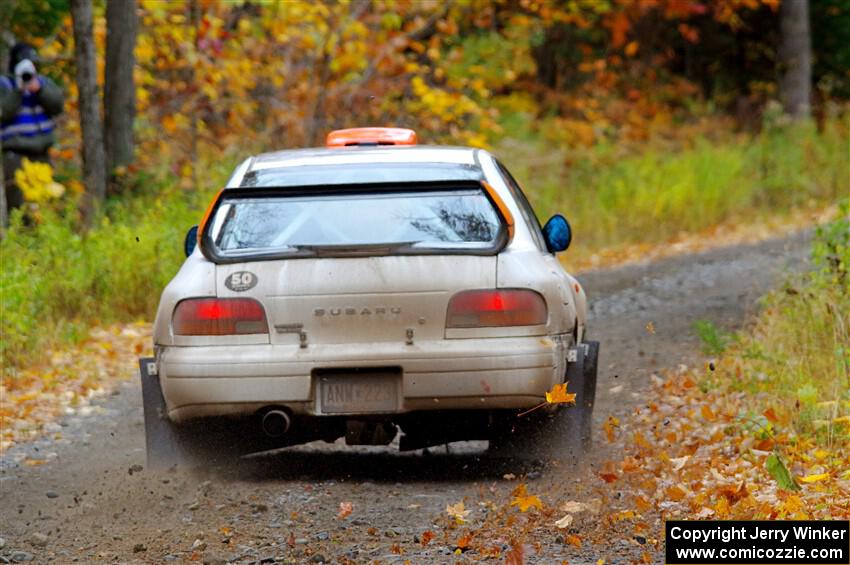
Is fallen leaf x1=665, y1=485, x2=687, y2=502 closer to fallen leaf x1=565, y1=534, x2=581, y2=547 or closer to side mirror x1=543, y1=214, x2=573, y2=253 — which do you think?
fallen leaf x1=565, y1=534, x2=581, y2=547

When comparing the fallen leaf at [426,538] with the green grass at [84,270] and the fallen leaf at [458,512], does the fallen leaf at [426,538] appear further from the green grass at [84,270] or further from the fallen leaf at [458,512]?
the green grass at [84,270]

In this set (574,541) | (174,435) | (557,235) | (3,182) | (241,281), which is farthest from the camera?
(3,182)

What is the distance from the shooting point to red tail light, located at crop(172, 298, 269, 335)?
6.63 m

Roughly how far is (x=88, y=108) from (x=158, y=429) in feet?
30.2

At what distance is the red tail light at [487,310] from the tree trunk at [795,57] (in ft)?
62.8

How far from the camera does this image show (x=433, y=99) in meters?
19.3

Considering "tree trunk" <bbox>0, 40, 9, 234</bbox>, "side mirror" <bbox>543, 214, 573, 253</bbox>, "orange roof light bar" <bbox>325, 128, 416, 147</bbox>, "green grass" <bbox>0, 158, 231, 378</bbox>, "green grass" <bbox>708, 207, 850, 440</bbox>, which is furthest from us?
"tree trunk" <bbox>0, 40, 9, 234</bbox>

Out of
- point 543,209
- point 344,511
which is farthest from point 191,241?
point 543,209

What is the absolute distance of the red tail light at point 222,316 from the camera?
6.63 metres

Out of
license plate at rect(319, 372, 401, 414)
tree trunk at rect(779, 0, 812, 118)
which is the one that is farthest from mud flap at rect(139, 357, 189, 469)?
tree trunk at rect(779, 0, 812, 118)

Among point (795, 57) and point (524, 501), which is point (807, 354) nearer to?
point (524, 501)

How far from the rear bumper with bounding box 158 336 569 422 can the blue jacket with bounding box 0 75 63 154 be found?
9.38 metres

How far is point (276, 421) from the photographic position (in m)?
6.65

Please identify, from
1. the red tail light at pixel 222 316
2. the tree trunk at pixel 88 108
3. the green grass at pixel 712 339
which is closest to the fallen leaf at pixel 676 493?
the red tail light at pixel 222 316
